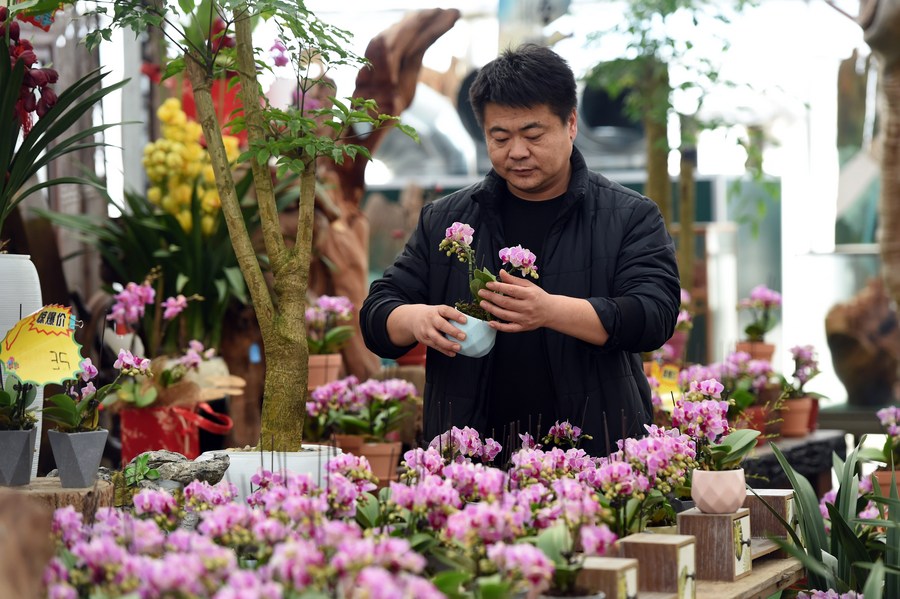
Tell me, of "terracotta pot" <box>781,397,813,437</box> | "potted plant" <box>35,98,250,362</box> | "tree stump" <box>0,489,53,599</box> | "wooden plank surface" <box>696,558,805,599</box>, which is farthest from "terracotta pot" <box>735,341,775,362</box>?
"tree stump" <box>0,489,53,599</box>

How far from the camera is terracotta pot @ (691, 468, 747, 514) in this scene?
1.87 meters

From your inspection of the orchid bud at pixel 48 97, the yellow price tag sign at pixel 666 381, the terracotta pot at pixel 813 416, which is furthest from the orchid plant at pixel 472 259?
the terracotta pot at pixel 813 416

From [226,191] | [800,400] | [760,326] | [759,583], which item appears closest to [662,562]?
[759,583]

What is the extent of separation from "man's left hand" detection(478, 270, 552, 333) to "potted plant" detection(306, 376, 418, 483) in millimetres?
1616

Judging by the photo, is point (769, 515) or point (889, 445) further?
point (889, 445)

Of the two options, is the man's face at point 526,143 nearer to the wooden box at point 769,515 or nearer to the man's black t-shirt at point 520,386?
the man's black t-shirt at point 520,386

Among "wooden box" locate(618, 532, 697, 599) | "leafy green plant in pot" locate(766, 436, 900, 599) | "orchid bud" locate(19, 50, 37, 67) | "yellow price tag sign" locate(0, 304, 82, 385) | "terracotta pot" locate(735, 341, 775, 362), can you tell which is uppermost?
"orchid bud" locate(19, 50, 37, 67)

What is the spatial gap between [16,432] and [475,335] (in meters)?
0.75

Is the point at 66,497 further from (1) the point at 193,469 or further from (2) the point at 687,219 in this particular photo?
(2) the point at 687,219

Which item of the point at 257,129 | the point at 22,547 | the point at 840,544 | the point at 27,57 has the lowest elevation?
the point at 840,544

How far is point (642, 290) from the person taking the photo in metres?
2.11

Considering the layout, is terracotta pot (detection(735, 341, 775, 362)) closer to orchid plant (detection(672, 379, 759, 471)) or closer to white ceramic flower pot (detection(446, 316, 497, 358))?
orchid plant (detection(672, 379, 759, 471))

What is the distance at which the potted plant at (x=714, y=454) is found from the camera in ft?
6.15

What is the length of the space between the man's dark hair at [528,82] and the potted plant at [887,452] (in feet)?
6.08
